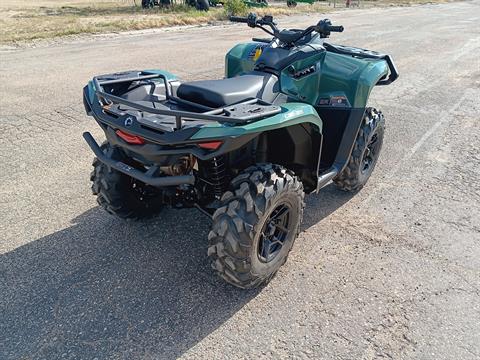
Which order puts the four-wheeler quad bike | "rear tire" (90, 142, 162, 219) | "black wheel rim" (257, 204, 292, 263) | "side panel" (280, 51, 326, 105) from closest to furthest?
1. the four-wheeler quad bike
2. "black wheel rim" (257, 204, 292, 263)
3. "rear tire" (90, 142, 162, 219)
4. "side panel" (280, 51, 326, 105)

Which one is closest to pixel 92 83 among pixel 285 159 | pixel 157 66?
pixel 285 159

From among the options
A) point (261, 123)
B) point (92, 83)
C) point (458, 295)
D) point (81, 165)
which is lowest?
point (458, 295)

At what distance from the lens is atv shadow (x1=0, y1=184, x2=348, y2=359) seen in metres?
2.35

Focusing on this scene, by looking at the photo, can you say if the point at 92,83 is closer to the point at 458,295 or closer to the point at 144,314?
the point at 144,314

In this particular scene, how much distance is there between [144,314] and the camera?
2547mm

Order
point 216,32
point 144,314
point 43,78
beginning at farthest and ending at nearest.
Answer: point 216,32
point 43,78
point 144,314

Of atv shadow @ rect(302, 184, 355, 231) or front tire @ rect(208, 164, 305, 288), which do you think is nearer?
front tire @ rect(208, 164, 305, 288)

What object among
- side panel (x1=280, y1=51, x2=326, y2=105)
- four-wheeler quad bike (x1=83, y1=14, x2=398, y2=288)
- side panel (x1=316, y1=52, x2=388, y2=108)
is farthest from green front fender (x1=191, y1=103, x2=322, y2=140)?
side panel (x1=316, y1=52, x2=388, y2=108)

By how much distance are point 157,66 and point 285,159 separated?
6612 mm

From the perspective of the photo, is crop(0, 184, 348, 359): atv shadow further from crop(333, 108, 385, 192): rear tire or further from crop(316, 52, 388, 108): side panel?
crop(316, 52, 388, 108): side panel

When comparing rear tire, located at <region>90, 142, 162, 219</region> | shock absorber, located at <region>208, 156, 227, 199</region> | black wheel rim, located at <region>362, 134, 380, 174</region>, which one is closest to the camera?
shock absorber, located at <region>208, 156, 227, 199</region>

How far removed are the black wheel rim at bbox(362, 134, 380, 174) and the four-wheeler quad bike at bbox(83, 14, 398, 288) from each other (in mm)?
177

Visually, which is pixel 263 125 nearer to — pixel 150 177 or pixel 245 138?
pixel 245 138

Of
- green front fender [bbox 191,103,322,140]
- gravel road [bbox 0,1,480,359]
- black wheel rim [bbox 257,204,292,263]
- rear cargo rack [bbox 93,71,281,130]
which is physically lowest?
gravel road [bbox 0,1,480,359]
